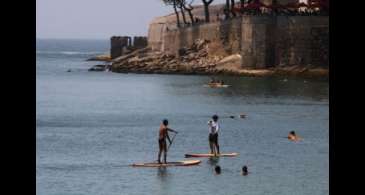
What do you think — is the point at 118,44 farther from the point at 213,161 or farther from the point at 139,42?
the point at 213,161

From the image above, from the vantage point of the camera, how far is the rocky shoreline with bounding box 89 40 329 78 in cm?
8519

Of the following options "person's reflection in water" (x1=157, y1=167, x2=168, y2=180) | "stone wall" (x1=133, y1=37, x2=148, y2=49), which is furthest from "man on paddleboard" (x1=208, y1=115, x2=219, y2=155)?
"stone wall" (x1=133, y1=37, x2=148, y2=49)

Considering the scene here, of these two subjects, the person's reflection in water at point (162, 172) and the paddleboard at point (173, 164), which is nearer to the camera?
the person's reflection in water at point (162, 172)

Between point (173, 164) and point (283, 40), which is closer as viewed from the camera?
point (173, 164)

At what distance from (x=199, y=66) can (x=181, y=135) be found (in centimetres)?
5132

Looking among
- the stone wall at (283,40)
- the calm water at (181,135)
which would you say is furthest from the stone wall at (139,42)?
the stone wall at (283,40)

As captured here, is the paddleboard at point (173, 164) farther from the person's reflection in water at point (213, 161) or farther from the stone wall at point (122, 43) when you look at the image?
the stone wall at point (122, 43)

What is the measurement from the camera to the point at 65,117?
58.4 m

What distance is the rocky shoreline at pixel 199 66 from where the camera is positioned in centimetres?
8519

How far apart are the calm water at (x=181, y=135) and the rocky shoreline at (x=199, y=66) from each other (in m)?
1.77

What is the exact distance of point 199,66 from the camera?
96.3 metres

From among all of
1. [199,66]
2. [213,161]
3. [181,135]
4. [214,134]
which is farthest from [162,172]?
[199,66]
